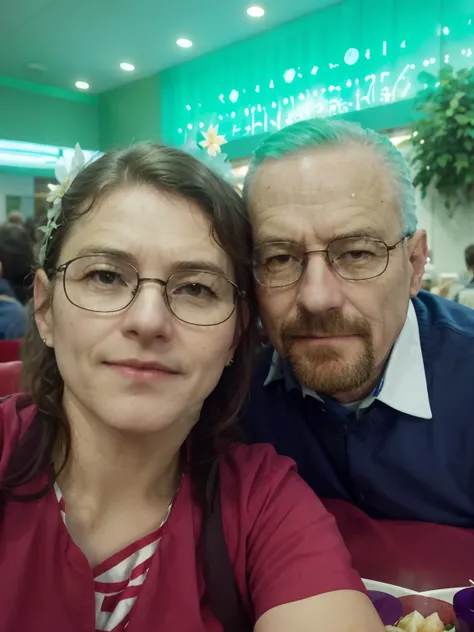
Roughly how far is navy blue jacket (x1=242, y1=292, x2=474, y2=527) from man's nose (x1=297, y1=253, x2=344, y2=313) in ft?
1.05

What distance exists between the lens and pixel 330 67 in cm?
580

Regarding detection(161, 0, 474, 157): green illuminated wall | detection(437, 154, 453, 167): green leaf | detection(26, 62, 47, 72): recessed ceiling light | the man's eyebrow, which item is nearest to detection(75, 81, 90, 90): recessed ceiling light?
detection(26, 62, 47, 72): recessed ceiling light

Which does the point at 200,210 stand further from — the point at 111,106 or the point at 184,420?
the point at 111,106

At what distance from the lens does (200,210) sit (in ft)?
3.74

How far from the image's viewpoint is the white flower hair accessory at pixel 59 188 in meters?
1.23

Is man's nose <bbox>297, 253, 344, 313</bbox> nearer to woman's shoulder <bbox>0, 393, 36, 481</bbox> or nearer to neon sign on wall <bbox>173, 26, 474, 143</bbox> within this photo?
woman's shoulder <bbox>0, 393, 36, 481</bbox>

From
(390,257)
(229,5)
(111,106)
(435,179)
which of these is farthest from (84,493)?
(111,106)

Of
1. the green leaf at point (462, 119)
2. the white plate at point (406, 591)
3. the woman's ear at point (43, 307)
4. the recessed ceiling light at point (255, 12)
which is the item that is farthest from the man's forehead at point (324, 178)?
the recessed ceiling light at point (255, 12)

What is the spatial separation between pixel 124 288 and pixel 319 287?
49 centimetres

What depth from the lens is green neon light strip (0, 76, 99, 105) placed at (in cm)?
770

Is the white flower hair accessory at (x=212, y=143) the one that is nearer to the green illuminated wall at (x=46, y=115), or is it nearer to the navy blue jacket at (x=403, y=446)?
the navy blue jacket at (x=403, y=446)

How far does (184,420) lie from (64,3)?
18.5 feet

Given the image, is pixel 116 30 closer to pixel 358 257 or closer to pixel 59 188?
pixel 59 188

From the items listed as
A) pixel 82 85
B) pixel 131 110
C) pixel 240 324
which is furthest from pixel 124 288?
pixel 82 85
